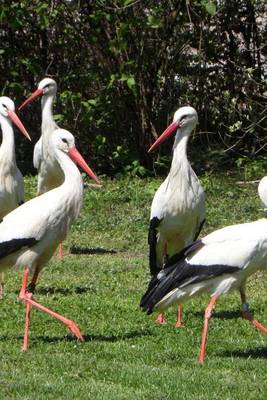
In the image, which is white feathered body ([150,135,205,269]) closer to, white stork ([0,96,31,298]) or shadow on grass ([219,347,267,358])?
white stork ([0,96,31,298])

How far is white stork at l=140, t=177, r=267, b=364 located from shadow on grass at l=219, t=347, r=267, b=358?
24 centimetres

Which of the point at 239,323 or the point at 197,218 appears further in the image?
the point at 197,218

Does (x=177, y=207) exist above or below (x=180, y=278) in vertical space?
below

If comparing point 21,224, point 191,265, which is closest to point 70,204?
point 21,224

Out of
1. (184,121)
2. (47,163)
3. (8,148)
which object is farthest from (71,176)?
(47,163)

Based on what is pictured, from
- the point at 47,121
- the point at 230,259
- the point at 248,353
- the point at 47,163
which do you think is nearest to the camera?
the point at 230,259

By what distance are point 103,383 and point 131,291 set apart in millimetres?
2800

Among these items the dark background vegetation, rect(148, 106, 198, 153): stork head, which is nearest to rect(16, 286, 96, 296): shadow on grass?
rect(148, 106, 198, 153): stork head

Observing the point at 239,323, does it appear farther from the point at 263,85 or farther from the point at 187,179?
the point at 263,85

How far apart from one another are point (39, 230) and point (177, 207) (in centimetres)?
154

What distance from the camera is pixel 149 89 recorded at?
13.7m

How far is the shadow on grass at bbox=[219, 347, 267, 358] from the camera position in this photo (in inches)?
252

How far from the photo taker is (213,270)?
6.33 meters

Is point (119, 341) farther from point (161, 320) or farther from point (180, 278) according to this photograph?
point (161, 320)
